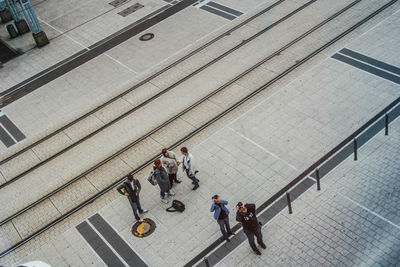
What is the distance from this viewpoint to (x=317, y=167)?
1703cm

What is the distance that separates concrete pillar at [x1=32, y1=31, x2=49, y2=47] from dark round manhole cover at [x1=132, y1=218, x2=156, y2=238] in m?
15.6

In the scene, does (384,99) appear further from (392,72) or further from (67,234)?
(67,234)

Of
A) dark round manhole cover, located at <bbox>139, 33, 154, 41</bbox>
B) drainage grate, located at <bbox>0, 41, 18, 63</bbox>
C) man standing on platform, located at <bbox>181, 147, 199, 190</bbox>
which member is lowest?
dark round manhole cover, located at <bbox>139, 33, 154, 41</bbox>

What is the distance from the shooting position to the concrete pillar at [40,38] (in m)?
28.1

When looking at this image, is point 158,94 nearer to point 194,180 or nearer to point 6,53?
Answer: point 194,180

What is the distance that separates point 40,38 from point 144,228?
16.0 m

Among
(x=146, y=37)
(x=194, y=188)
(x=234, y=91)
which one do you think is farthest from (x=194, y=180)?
(x=146, y=37)

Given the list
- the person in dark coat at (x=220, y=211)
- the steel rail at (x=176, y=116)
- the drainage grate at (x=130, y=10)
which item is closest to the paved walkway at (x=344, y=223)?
the person in dark coat at (x=220, y=211)

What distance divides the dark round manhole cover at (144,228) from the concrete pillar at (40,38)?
15.6 meters

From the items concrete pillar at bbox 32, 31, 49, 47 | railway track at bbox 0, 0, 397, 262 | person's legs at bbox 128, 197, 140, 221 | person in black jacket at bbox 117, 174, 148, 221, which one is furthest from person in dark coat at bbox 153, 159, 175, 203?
concrete pillar at bbox 32, 31, 49, 47

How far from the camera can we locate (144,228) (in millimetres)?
16266

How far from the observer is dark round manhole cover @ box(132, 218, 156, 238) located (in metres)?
16.1

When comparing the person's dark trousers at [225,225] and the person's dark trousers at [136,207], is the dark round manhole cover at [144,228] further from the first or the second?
the person's dark trousers at [225,225]

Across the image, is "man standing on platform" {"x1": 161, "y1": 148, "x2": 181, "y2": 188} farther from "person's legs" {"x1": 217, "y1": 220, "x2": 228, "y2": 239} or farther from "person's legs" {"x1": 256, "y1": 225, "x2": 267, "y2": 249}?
"person's legs" {"x1": 256, "y1": 225, "x2": 267, "y2": 249}
